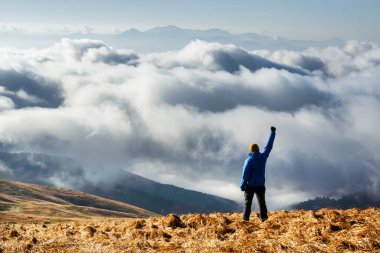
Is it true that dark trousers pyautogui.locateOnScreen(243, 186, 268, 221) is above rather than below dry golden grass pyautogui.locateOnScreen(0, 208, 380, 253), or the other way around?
above

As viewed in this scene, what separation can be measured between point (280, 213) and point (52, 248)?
13.2 meters

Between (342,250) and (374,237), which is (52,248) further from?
(374,237)

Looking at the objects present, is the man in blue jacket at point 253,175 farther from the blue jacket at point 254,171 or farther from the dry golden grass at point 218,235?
the dry golden grass at point 218,235

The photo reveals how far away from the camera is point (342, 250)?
52.2 feet

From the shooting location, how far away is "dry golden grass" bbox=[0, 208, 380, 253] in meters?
16.9

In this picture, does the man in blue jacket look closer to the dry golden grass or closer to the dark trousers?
the dark trousers

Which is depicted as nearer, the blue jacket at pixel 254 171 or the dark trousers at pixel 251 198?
the blue jacket at pixel 254 171

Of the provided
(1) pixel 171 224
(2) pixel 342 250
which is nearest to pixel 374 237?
(2) pixel 342 250

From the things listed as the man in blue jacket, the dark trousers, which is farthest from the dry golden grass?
→ the man in blue jacket

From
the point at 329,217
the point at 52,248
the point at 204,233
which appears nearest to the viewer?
the point at 52,248

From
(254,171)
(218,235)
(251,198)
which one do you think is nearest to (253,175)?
(254,171)

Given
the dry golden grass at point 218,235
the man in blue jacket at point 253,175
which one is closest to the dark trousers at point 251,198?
the man in blue jacket at point 253,175

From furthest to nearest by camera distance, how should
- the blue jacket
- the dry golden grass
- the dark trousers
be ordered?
the dark trousers, the blue jacket, the dry golden grass

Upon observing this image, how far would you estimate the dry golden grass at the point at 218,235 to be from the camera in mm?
16875
